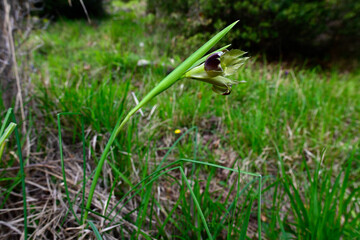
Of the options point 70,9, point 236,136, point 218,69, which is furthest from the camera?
point 70,9

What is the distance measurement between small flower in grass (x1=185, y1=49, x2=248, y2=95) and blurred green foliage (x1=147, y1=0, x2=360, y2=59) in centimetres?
222

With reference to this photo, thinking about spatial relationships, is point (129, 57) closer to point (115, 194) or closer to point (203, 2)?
point (203, 2)

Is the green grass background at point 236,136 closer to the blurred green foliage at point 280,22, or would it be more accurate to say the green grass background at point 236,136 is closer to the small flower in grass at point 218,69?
the small flower in grass at point 218,69

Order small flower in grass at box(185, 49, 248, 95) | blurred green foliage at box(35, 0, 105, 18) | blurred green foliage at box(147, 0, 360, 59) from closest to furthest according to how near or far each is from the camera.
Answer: small flower in grass at box(185, 49, 248, 95) < blurred green foliage at box(147, 0, 360, 59) < blurred green foliage at box(35, 0, 105, 18)

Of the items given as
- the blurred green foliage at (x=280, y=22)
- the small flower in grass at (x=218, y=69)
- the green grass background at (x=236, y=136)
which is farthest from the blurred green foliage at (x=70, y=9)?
the small flower in grass at (x=218, y=69)

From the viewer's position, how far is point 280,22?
2770mm

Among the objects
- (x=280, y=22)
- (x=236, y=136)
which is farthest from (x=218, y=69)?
(x=280, y=22)

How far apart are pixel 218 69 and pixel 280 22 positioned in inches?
107

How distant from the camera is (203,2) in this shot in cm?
272

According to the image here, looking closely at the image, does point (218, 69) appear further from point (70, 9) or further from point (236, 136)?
point (70, 9)

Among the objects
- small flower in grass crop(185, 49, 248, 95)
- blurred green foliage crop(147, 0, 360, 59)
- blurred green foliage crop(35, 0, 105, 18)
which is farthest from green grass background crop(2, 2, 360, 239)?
blurred green foliage crop(35, 0, 105, 18)

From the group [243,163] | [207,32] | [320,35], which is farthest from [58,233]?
[320,35]

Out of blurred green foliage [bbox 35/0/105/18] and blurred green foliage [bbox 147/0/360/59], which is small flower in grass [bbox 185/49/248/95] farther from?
blurred green foliage [bbox 35/0/105/18]

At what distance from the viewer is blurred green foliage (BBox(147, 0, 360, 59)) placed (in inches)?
104
